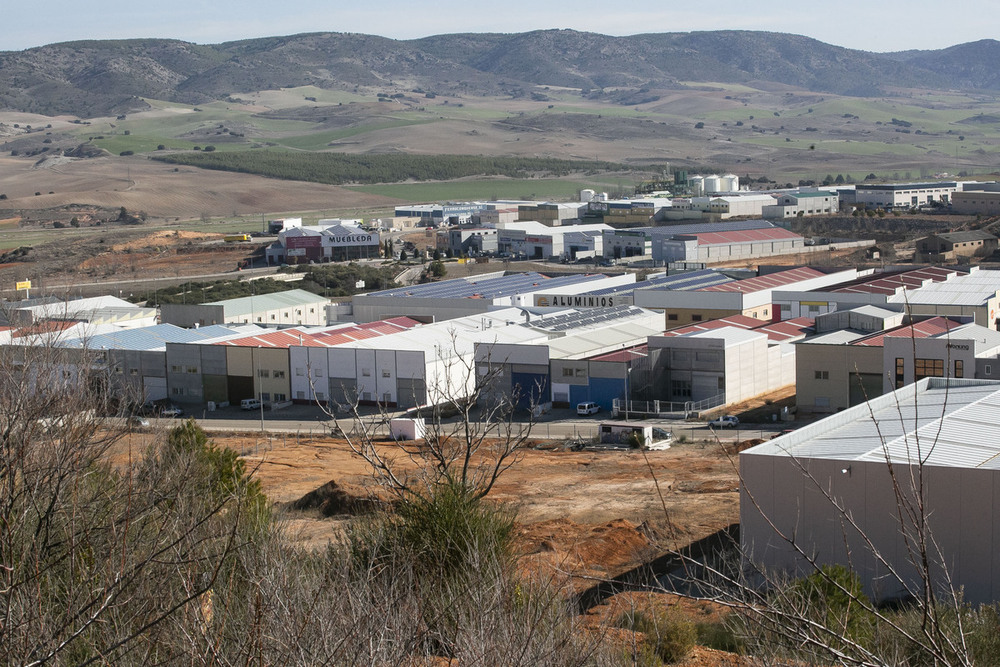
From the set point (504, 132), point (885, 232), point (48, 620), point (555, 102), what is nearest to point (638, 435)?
point (48, 620)

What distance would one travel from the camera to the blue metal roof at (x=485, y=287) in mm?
28909

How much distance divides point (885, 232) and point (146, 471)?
150 ft

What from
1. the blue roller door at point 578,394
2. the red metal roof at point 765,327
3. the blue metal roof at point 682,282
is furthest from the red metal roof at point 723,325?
the blue metal roof at point 682,282

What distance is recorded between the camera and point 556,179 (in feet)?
294

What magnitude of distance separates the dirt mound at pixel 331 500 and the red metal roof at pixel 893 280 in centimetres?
1630

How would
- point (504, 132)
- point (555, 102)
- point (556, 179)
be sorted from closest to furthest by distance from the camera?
point (556, 179), point (504, 132), point (555, 102)

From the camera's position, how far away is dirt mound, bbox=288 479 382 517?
1284cm

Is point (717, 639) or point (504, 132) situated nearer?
point (717, 639)

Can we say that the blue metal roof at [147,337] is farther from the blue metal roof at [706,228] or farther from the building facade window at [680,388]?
the blue metal roof at [706,228]

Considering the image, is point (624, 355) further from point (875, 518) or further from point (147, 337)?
point (875, 518)

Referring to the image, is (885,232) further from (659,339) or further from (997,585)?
(997,585)

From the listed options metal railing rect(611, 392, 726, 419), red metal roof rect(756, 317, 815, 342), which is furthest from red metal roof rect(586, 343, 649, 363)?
red metal roof rect(756, 317, 815, 342)

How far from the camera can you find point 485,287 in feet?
98.7

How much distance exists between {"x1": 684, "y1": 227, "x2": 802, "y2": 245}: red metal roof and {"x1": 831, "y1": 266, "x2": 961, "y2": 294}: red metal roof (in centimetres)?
1110
